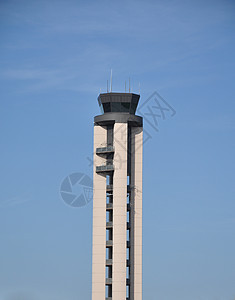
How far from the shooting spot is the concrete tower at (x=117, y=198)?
4508 inches

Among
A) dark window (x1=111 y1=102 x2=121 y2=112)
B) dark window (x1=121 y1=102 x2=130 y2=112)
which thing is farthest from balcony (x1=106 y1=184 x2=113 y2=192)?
dark window (x1=121 y1=102 x2=130 y2=112)

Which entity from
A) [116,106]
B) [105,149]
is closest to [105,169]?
[105,149]

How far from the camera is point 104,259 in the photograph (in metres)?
115

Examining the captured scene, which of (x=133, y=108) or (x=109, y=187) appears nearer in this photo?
(x=109, y=187)

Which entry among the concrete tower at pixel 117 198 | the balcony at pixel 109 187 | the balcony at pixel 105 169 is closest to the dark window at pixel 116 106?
the concrete tower at pixel 117 198

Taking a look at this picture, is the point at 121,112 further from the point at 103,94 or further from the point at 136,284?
the point at 136,284

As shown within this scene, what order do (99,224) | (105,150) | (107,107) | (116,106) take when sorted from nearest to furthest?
(99,224)
(105,150)
(116,106)
(107,107)

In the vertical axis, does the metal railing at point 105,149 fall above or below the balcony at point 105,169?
above

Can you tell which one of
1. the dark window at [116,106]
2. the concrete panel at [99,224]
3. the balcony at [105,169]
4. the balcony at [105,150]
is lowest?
the concrete panel at [99,224]

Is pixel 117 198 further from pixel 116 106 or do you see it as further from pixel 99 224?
pixel 116 106

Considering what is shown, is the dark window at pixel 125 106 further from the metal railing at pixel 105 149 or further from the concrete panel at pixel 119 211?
the metal railing at pixel 105 149

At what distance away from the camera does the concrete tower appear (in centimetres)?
11450

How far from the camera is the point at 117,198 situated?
115812mm

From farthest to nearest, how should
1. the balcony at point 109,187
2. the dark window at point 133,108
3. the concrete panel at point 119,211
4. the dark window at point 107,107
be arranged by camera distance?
the dark window at point 133,108, the dark window at point 107,107, the balcony at point 109,187, the concrete panel at point 119,211
